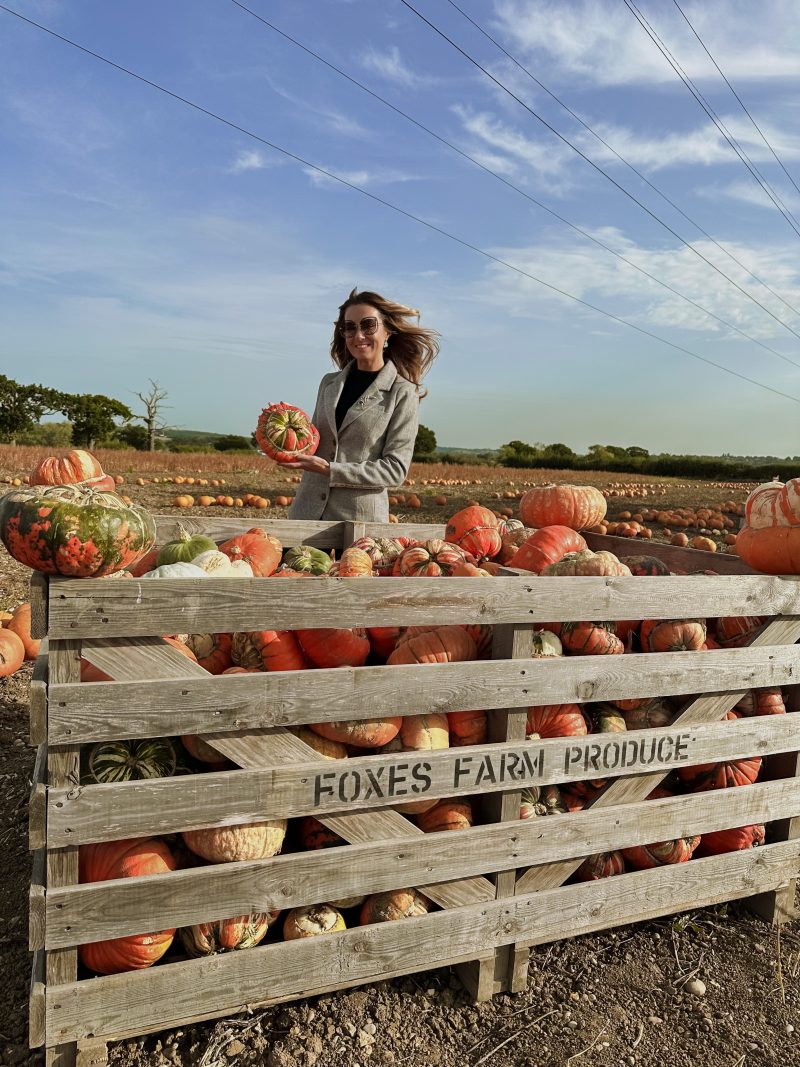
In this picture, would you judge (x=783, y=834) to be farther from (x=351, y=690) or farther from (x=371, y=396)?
(x=371, y=396)

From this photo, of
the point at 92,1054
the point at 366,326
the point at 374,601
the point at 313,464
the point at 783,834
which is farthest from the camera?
the point at 366,326

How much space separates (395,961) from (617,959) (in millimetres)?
961

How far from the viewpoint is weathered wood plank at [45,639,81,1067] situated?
1.86 metres

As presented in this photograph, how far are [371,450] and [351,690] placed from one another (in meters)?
2.43

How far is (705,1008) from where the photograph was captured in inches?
99.9

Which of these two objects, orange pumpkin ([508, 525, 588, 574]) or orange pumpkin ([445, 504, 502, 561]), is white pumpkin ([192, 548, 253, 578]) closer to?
orange pumpkin ([445, 504, 502, 561])

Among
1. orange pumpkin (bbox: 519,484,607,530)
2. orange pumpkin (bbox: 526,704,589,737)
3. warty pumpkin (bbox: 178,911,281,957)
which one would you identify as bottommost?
warty pumpkin (bbox: 178,911,281,957)

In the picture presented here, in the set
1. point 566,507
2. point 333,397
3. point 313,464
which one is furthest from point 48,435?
point 566,507

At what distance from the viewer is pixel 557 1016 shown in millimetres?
2439

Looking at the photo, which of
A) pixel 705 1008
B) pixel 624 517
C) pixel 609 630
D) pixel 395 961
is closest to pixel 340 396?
pixel 609 630

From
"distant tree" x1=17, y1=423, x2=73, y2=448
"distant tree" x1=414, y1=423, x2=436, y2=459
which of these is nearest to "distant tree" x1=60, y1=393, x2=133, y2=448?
"distant tree" x1=17, y1=423, x2=73, y2=448

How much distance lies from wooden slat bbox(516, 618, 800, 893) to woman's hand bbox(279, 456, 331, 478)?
2276 mm

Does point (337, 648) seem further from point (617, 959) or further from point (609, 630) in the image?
point (617, 959)

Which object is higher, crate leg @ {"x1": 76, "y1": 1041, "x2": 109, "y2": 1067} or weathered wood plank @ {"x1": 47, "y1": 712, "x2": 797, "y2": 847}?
weathered wood plank @ {"x1": 47, "y1": 712, "x2": 797, "y2": 847}
